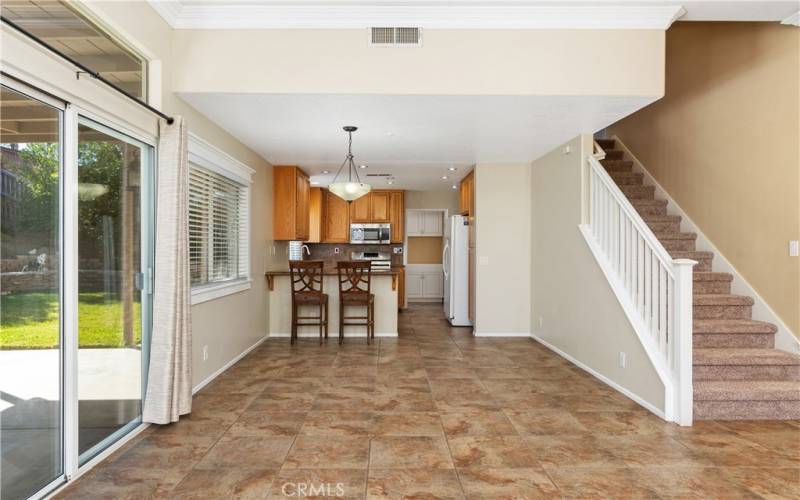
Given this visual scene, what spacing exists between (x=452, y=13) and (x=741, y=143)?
9.49 ft

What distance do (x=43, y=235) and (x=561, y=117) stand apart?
381 centimetres

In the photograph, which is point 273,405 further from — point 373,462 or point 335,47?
point 335,47

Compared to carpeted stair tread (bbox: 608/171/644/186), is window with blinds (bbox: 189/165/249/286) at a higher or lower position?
lower

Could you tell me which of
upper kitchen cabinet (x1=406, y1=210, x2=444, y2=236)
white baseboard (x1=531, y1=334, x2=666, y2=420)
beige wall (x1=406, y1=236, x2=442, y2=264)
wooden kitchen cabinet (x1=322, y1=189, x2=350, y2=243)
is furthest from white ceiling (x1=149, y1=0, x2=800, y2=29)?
beige wall (x1=406, y1=236, x2=442, y2=264)

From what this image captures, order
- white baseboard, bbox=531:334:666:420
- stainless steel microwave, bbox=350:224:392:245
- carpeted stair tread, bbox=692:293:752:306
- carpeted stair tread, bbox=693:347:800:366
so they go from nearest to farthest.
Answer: white baseboard, bbox=531:334:666:420
carpeted stair tread, bbox=693:347:800:366
carpeted stair tread, bbox=692:293:752:306
stainless steel microwave, bbox=350:224:392:245

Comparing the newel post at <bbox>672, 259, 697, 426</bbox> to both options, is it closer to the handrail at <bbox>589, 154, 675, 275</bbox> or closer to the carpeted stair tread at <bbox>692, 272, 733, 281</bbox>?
the handrail at <bbox>589, 154, 675, 275</bbox>

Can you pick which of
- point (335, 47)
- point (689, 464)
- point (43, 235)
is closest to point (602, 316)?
point (689, 464)

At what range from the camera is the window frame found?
12.2 feet

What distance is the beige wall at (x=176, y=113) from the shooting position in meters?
2.07

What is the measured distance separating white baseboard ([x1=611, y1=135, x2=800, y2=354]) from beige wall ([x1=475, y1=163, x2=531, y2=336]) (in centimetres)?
157

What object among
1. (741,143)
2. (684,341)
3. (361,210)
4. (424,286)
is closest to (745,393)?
(684,341)

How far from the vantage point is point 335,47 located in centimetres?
329

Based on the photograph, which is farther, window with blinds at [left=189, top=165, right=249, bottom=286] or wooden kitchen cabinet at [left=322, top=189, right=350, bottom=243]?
wooden kitchen cabinet at [left=322, top=189, right=350, bottom=243]

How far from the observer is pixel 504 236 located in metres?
6.06
